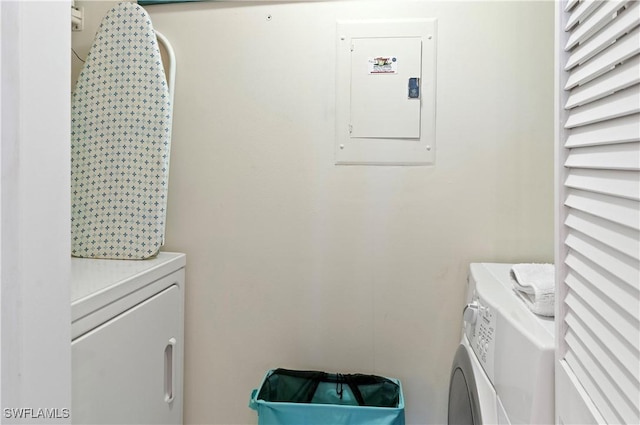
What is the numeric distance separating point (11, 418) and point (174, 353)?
1.05 m

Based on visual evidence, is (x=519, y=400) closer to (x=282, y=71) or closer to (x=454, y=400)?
(x=454, y=400)

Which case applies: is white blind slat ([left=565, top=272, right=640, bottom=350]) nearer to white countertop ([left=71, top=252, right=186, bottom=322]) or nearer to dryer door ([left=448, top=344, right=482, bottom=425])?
dryer door ([left=448, top=344, right=482, bottom=425])

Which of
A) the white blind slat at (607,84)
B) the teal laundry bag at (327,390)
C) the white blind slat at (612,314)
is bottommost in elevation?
the teal laundry bag at (327,390)

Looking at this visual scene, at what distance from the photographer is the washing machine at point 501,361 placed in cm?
78

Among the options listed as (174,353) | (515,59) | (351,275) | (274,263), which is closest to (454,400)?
(351,275)

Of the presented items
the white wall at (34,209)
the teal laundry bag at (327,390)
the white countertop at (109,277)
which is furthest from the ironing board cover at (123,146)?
the white wall at (34,209)

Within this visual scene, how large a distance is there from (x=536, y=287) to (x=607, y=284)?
0.40 meters

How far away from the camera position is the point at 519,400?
835 mm

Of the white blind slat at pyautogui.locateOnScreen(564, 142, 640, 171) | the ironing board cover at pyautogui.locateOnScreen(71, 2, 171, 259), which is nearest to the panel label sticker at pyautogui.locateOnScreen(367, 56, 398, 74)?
the ironing board cover at pyautogui.locateOnScreen(71, 2, 171, 259)

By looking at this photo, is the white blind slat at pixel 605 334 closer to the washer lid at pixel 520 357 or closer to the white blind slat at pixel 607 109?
the washer lid at pixel 520 357

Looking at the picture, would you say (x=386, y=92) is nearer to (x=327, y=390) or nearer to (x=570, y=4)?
(x=570, y=4)

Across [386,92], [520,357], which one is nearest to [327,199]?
[386,92]

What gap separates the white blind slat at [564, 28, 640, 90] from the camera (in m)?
0.53

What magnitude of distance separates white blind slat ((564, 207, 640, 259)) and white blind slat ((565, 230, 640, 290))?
0.01m
